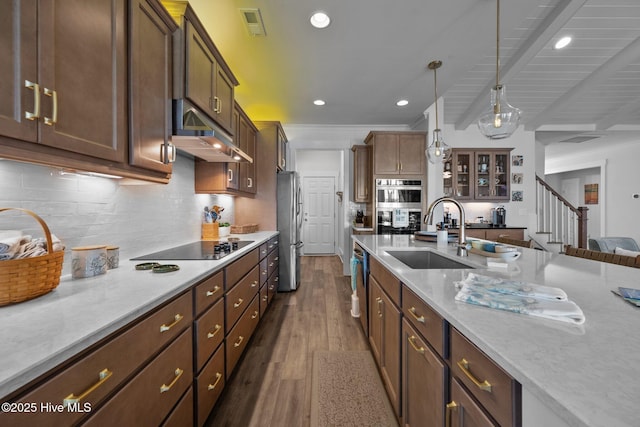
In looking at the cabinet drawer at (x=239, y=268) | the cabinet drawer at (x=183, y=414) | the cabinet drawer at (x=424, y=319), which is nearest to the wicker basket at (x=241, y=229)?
the cabinet drawer at (x=239, y=268)

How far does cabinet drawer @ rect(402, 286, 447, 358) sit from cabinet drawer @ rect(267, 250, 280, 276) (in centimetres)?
213

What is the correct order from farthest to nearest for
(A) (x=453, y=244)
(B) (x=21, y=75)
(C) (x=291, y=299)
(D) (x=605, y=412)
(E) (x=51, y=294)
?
(C) (x=291, y=299)
(A) (x=453, y=244)
(E) (x=51, y=294)
(B) (x=21, y=75)
(D) (x=605, y=412)

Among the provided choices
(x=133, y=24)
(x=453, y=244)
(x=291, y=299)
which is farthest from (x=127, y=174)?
(x=291, y=299)

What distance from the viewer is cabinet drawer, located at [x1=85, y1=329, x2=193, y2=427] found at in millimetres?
766

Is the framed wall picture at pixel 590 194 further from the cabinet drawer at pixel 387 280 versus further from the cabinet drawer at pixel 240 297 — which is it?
the cabinet drawer at pixel 240 297

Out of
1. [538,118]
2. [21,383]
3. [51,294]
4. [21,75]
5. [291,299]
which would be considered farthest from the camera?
[538,118]

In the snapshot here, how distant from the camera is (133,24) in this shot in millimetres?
1201

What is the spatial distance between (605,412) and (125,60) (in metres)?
1.82

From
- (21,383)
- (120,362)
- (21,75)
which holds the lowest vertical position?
(120,362)

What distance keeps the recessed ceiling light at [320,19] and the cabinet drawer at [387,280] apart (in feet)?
6.70

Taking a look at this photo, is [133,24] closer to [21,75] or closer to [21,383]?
[21,75]

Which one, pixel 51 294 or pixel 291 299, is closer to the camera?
pixel 51 294

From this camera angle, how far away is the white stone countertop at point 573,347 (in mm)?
397

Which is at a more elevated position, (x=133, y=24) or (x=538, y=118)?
(x=538, y=118)
